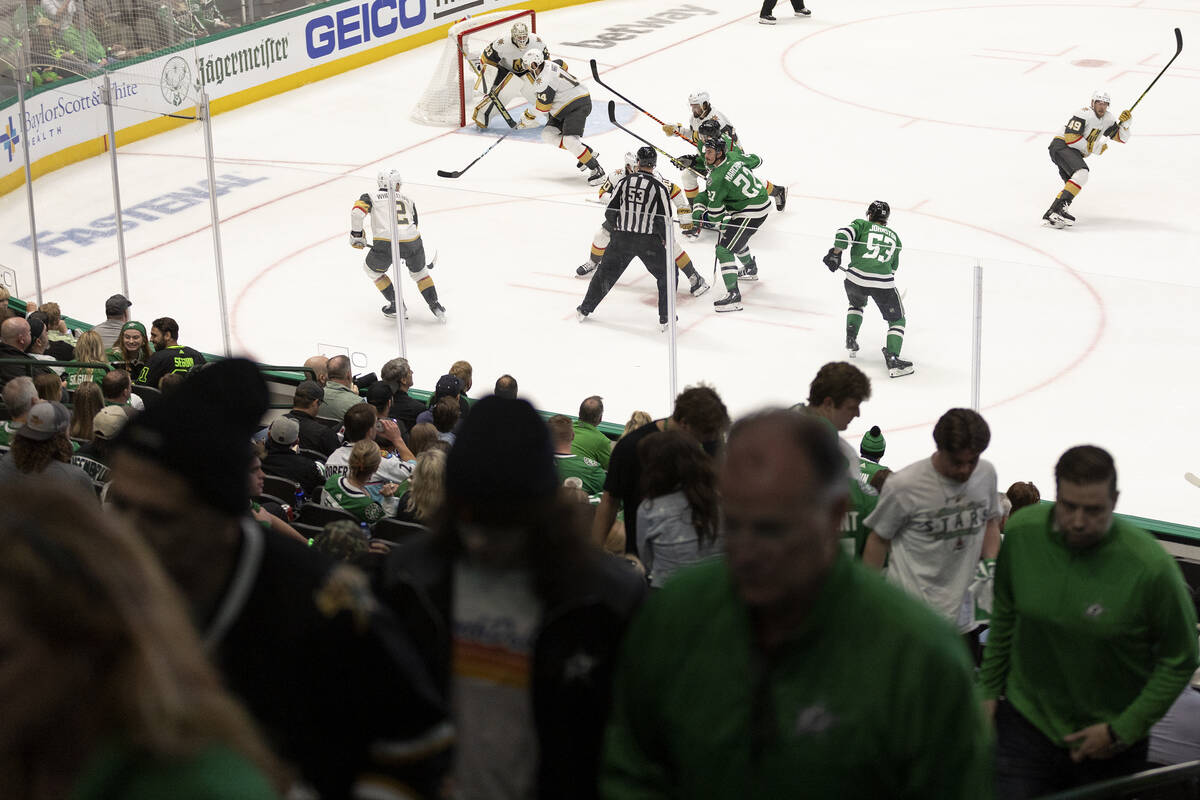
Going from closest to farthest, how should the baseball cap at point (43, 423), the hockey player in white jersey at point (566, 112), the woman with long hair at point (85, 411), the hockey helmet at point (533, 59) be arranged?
the baseball cap at point (43, 423), the woman with long hair at point (85, 411), the hockey player in white jersey at point (566, 112), the hockey helmet at point (533, 59)

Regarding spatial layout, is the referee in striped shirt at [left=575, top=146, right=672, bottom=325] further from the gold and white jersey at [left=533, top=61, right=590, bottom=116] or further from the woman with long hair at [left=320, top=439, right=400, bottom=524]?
the gold and white jersey at [left=533, top=61, right=590, bottom=116]

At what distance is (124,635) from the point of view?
49.7 inches

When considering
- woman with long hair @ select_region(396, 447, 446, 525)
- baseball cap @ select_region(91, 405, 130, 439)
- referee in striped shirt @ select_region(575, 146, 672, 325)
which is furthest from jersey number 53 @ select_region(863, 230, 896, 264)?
baseball cap @ select_region(91, 405, 130, 439)

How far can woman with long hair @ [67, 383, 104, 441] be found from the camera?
19.7ft

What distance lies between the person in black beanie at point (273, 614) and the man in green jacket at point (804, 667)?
32 centimetres

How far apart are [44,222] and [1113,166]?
9.19 m

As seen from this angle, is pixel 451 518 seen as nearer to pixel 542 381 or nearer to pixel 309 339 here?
pixel 542 381

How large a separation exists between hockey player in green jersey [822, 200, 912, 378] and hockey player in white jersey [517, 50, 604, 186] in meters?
5.57

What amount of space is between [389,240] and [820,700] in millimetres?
7504

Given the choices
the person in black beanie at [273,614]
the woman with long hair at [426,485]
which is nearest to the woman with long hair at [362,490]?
the woman with long hair at [426,485]

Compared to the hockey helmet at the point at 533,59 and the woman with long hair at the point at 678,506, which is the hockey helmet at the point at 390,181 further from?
the woman with long hair at the point at 678,506

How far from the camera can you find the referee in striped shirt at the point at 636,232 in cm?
788

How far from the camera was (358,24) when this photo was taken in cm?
1689

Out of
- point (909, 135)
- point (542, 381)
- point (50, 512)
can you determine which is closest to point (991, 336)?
point (542, 381)
